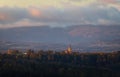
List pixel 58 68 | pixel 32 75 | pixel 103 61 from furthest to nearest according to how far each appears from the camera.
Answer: pixel 103 61 < pixel 58 68 < pixel 32 75

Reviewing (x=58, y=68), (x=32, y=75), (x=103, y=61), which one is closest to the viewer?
(x=32, y=75)

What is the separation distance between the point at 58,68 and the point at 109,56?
1664 inches

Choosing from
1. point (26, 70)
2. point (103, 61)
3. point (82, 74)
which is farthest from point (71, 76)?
point (103, 61)

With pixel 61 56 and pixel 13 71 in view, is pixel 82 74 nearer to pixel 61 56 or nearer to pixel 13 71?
pixel 13 71

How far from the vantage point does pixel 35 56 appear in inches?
5901

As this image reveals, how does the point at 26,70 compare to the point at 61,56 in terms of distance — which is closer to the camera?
the point at 26,70

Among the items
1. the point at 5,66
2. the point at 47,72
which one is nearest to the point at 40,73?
the point at 47,72

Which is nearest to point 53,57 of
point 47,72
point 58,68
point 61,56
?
point 61,56

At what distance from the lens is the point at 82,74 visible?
341ft

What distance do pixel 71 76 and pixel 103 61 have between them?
46.9 meters

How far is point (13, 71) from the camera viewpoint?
101125mm

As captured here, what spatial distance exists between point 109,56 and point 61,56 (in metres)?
17.0

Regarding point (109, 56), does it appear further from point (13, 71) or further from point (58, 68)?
point (13, 71)

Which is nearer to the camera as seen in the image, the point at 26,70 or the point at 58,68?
the point at 26,70
